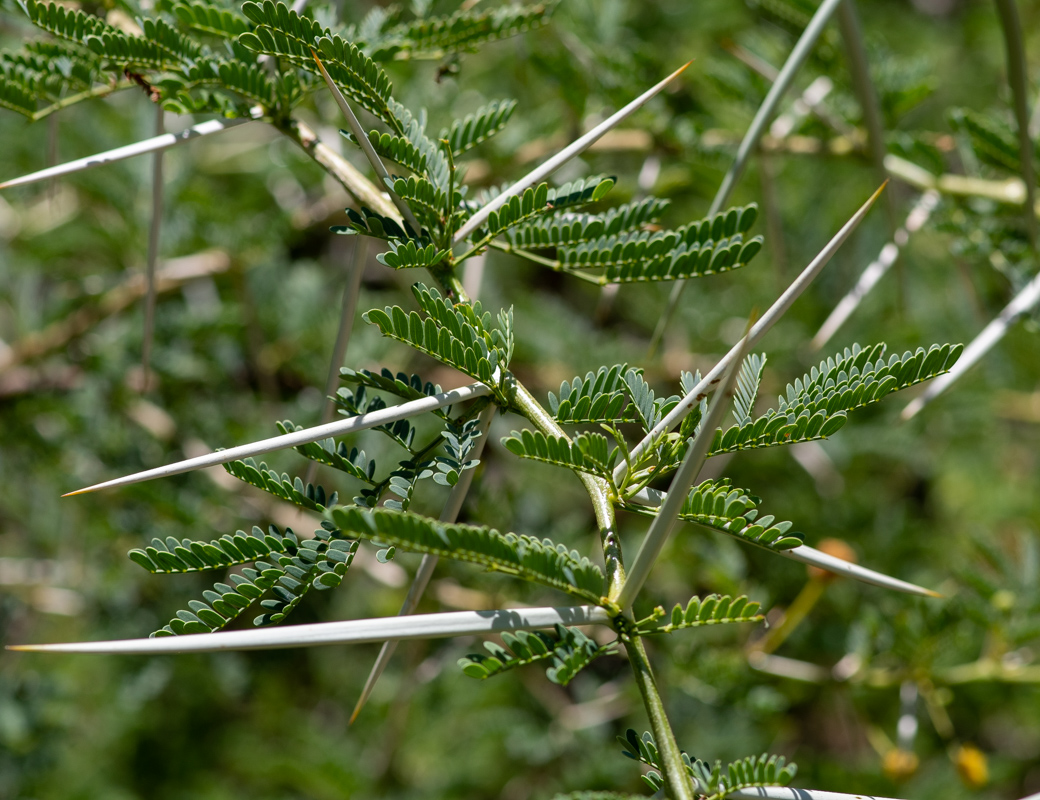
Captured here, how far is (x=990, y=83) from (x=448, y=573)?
2.00 m

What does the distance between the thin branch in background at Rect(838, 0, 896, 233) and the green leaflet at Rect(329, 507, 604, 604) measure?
1.60 ft

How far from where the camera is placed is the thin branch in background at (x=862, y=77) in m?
0.65

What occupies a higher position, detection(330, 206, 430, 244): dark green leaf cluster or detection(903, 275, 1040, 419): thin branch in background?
detection(330, 206, 430, 244): dark green leaf cluster

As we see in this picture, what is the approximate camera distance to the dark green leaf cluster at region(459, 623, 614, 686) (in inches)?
18.1

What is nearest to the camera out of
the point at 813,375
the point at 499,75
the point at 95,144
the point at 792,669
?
the point at 813,375

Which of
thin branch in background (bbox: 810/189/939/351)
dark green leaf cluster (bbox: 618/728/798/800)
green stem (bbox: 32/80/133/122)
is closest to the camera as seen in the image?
dark green leaf cluster (bbox: 618/728/798/800)

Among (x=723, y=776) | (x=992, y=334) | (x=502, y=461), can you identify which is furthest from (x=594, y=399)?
(x=502, y=461)

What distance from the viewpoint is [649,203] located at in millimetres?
647

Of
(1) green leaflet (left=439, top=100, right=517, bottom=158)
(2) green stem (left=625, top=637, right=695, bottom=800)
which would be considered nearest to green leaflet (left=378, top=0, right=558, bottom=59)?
(1) green leaflet (left=439, top=100, right=517, bottom=158)

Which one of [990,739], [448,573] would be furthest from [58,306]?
[990,739]

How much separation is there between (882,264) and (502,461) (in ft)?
3.83

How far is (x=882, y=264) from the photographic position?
2.86ft

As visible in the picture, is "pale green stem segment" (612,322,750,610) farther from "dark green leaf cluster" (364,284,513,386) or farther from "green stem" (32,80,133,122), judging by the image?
"green stem" (32,80,133,122)

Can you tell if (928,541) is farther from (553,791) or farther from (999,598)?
(553,791)
